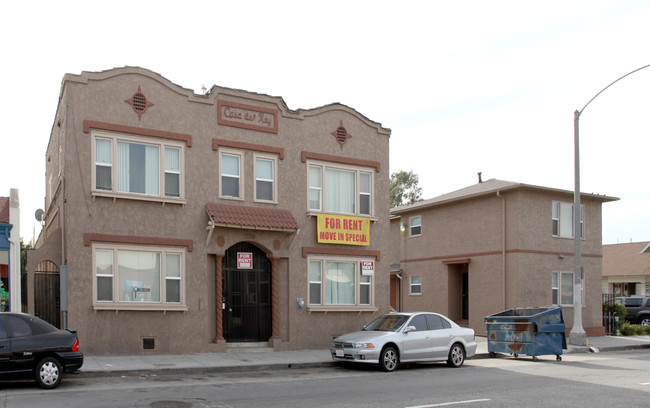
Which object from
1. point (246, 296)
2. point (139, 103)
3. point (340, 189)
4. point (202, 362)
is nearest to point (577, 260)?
point (340, 189)

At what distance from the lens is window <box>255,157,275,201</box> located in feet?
64.3

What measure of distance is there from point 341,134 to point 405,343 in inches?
307

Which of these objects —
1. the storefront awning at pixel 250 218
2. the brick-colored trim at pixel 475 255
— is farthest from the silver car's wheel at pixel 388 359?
the brick-colored trim at pixel 475 255

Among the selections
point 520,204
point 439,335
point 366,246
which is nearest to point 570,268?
point 520,204

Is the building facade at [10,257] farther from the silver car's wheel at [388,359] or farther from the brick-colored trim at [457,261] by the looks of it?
the brick-colored trim at [457,261]

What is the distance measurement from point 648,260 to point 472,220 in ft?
70.6

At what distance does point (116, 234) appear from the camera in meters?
17.1

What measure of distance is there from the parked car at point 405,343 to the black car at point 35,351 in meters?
6.31

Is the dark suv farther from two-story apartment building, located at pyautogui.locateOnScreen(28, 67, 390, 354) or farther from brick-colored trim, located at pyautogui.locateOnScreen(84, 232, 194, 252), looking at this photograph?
brick-colored trim, located at pyautogui.locateOnScreen(84, 232, 194, 252)

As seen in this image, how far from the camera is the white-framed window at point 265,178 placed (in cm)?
1961

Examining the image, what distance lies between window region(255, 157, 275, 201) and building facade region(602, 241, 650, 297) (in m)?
30.9

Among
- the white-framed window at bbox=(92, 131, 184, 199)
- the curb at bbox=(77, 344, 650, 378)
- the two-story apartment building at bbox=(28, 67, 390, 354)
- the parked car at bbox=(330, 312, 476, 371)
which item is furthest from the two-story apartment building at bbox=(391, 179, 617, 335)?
the white-framed window at bbox=(92, 131, 184, 199)

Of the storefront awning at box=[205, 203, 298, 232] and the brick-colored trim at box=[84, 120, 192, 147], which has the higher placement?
the brick-colored trim at box=[84, 120, 192, 147]

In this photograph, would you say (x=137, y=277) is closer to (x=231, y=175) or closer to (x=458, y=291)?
(x=231, y=175)
